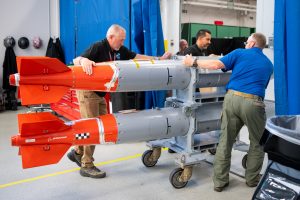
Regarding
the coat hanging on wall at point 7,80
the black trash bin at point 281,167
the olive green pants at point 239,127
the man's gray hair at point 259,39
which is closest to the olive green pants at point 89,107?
the olive green pants at point 239,127

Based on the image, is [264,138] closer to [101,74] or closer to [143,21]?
[101,74]

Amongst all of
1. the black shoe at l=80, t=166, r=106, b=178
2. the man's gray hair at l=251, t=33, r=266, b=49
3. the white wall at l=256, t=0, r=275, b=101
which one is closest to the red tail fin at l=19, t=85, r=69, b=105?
the black shoe at l=80, t=166, r=106, b=178

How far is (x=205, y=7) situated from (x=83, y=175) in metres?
10.3

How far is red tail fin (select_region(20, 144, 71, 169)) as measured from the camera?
103 inches

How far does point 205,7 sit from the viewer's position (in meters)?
12.3

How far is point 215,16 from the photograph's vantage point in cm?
1276

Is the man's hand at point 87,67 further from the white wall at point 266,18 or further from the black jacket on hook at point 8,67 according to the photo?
the black jacket on hook at point 8,67

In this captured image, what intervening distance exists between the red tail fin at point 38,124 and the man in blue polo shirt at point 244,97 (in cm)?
137

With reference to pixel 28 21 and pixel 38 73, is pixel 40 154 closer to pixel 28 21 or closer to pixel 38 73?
pixel 38 73

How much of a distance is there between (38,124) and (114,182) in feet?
3.65

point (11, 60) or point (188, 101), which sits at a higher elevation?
point (11, 60)

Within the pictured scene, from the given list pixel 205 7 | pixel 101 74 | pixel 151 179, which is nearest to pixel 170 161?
pixel 151 179

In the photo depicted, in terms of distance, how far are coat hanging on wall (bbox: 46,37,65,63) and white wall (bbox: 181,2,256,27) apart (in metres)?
5.00

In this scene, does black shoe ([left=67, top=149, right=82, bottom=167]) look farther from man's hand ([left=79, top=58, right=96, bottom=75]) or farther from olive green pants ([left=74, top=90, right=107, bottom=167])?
man's hand ([left=79, top=58, right=96, bottom=75])
